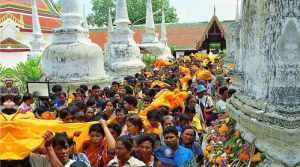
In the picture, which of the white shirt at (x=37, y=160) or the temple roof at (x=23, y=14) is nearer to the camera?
the white shirt at (x=37, y=160)

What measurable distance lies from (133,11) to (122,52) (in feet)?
137

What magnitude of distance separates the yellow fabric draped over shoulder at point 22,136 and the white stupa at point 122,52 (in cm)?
956

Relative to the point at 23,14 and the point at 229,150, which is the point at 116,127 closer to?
the point at 229,150

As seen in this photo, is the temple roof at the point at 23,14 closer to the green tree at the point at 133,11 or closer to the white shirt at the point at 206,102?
the white shirt at the point at 206,102

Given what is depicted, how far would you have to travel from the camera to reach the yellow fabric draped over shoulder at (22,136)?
4.46m

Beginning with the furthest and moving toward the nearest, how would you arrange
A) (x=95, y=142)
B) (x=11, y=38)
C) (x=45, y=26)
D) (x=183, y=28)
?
(x=183, y=28) → (x=45, y=26) → (x=11, y=38) → (x=95, y=142)

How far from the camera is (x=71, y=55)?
10.6 meters

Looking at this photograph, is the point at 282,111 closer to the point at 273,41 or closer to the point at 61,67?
the point at 273,41

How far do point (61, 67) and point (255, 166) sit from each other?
6.97 metres

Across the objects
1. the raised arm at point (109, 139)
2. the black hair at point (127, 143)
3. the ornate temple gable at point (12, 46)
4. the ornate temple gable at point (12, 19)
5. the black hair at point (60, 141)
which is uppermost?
the ornate temple gable at point (12, 19)

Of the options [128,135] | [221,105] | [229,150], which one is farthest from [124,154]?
[221,105]

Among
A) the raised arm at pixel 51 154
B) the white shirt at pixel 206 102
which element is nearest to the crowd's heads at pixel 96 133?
the raised arm at pixel 51 154

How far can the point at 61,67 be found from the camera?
10.6 m

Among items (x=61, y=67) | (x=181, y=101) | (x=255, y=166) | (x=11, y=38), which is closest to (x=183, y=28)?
(x=11, y=38)
